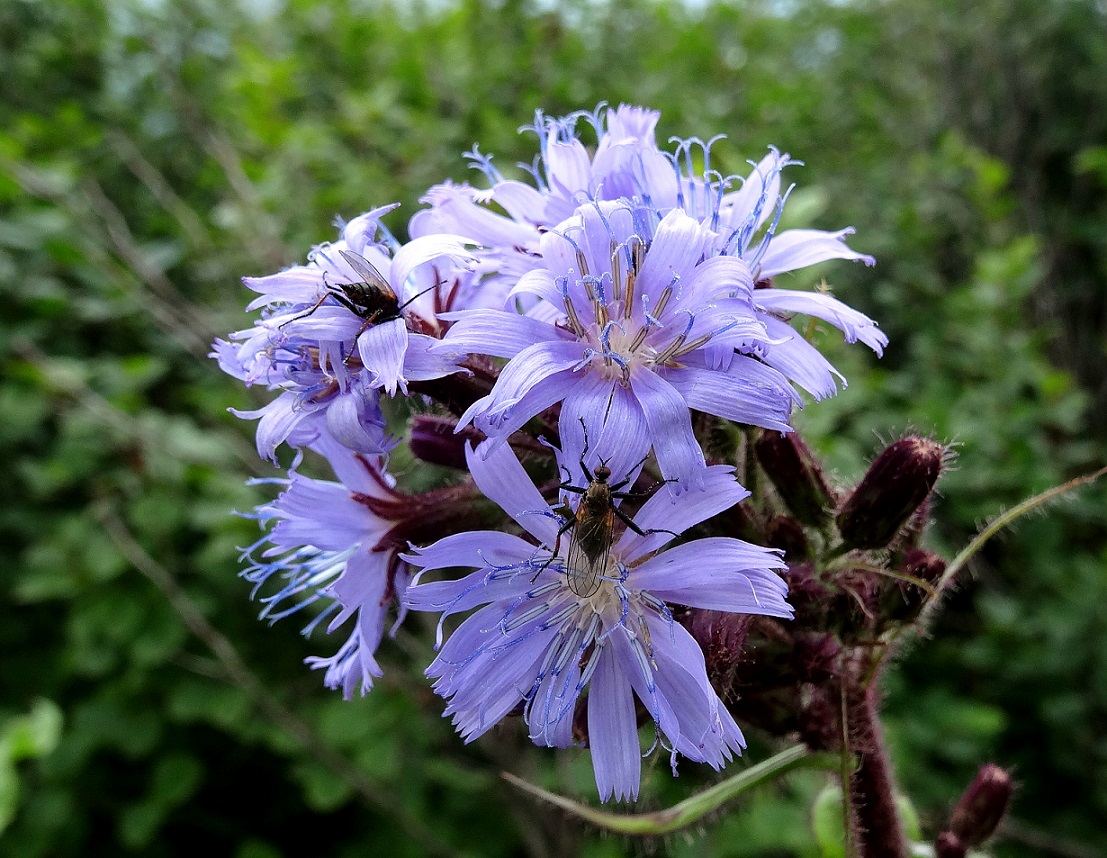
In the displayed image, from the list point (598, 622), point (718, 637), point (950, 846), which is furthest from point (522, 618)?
point (950, 846)

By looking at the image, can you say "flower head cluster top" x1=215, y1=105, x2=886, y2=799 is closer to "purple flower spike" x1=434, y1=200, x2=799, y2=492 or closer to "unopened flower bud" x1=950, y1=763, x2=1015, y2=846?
"purple flower spike" x1=434, y1=200, x2=799, y2=492

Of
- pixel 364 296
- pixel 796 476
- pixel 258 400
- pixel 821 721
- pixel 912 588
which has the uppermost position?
pixel 364 296

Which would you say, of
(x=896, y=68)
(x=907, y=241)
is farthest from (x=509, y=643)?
(x=896, y=68)

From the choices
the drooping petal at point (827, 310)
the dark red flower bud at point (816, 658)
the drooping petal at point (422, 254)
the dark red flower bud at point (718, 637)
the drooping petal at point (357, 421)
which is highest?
the drooping petal at point (827, 310)

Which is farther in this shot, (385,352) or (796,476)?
(796,476)

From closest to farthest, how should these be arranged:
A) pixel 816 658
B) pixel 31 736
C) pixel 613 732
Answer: pixel 613 732 < pixel 816 658 < pixel 31 736

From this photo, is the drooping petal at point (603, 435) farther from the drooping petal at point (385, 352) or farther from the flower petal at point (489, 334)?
the drooping petal at point (385, 352)

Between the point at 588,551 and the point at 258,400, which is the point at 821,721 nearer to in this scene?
the point at 588,551

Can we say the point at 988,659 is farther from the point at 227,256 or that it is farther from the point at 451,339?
the point at 227,256

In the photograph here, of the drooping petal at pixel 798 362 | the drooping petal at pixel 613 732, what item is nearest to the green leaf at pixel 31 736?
the drooping petal at pixel 613 732
